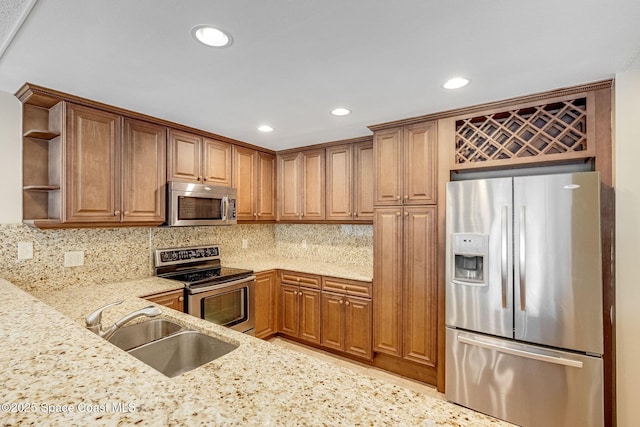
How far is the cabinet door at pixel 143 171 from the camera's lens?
97.0 inches

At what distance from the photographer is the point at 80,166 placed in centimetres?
221

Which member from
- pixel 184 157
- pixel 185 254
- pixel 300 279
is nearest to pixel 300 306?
pixel 300 279

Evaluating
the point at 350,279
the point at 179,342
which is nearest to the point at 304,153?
the point at 350,279

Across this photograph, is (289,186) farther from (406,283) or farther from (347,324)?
(406,283)

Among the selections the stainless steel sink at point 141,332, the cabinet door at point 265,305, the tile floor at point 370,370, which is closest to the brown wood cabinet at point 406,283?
the tile floor at point 370,370

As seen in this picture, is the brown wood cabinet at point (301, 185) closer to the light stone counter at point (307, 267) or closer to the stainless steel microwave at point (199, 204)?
the light stone counter at point (307, 267)

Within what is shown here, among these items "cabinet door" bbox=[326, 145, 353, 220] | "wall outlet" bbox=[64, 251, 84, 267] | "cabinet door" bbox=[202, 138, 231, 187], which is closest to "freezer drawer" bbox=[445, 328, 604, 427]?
"cabinet door" bbox=[326, 145, 353, 220]

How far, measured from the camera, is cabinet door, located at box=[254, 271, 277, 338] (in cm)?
324

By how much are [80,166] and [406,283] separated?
269 cm

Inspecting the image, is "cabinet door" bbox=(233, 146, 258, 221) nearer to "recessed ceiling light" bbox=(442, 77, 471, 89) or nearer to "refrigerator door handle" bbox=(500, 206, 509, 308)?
"recessed ceiling light" bbox=(442, 77, 471, 89)

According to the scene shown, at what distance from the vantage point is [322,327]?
3.15 meters

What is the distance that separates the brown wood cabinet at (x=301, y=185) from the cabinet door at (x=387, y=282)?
2.90ft

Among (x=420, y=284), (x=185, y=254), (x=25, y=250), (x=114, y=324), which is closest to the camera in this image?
(x=114, y=324)

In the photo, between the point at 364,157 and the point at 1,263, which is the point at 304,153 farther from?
the point at 1,263
